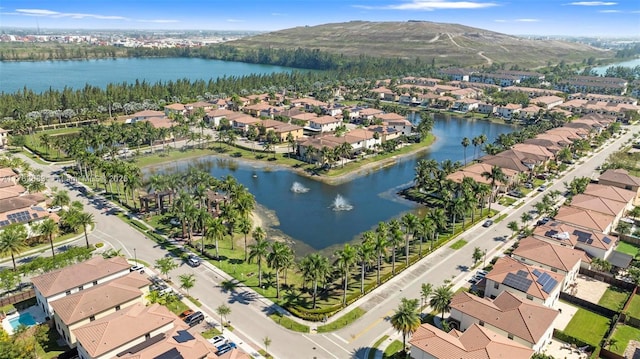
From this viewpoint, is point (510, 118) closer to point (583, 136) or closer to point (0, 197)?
point (583, 136)

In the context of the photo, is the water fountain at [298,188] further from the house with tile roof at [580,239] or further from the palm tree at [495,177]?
the house with tile roof at [580,239]

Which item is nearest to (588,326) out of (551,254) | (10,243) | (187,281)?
(551,254)

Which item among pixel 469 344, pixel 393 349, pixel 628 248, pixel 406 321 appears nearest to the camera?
pixel 469 344

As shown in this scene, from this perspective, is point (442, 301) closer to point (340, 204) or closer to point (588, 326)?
point (588, 326)

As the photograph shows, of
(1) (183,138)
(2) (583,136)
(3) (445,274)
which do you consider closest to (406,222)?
(3) (445,274)

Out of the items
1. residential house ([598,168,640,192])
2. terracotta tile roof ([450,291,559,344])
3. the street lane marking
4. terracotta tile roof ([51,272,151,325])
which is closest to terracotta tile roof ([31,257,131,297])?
terracotta tile roof ([51,272,151,325])

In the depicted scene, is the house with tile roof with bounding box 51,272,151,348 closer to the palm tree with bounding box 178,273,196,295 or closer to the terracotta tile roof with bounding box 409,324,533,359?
the palm tree with bounding box 178,273,196,295
